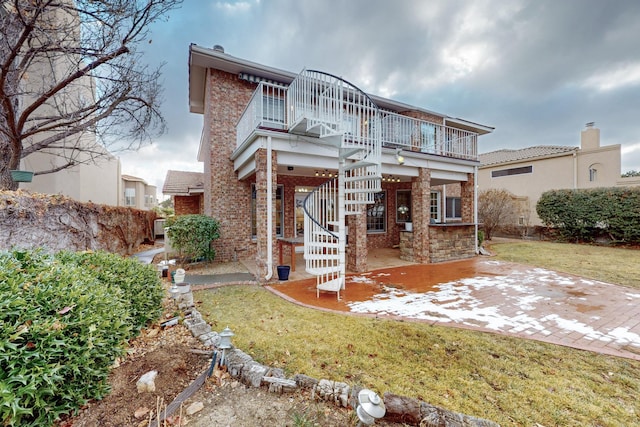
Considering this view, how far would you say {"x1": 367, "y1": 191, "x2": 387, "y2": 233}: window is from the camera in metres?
10.7

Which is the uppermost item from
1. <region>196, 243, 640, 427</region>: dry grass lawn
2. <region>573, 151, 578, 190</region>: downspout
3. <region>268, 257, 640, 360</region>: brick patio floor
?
<region>573, 151, 578, 190</region>: downspout

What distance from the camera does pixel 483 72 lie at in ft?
36.3

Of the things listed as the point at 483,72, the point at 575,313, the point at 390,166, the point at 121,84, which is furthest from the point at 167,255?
the point at 483,72

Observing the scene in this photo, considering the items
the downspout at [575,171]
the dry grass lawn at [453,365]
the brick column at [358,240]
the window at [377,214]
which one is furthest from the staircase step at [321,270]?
the downspout at [575,171]

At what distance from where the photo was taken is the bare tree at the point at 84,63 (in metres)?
4.50

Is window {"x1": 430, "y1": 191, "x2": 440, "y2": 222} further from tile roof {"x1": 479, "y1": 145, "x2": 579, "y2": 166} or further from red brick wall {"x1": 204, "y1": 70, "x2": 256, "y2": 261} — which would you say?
red brick wall {"x1": 204, "y1": 70, "x2": 256, "y2": 261}

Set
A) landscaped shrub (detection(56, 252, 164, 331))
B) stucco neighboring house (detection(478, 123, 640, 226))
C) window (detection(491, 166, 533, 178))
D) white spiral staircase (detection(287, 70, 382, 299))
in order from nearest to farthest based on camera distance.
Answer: landscaped shrub (detection(56, 252, 164, 331))
white spiral staircase (detection(287, 70, 382, 299))
stucco neighboring house (detection(478, 123, 640, 226))
window (detection(491, 166, 533, 178))

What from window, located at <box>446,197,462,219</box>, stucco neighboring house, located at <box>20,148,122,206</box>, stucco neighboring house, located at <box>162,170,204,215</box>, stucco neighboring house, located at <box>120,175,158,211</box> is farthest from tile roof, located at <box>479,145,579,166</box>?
stucco neighboring house, located at <box>120,175,158,211</box>

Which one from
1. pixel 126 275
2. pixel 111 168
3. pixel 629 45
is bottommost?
pixel 126 275

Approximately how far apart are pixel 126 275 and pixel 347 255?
5.13 metres

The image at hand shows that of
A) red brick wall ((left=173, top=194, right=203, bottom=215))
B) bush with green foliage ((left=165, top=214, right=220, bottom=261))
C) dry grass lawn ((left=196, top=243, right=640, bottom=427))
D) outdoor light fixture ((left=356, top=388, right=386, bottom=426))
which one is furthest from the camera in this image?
red brick wall ((left=173, top=194, right=203, bottom=215))

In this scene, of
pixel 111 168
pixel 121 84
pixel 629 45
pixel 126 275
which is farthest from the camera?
pixel 111 168

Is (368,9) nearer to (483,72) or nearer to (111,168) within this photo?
(483,72)

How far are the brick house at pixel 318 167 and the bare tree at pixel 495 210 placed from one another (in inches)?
182
